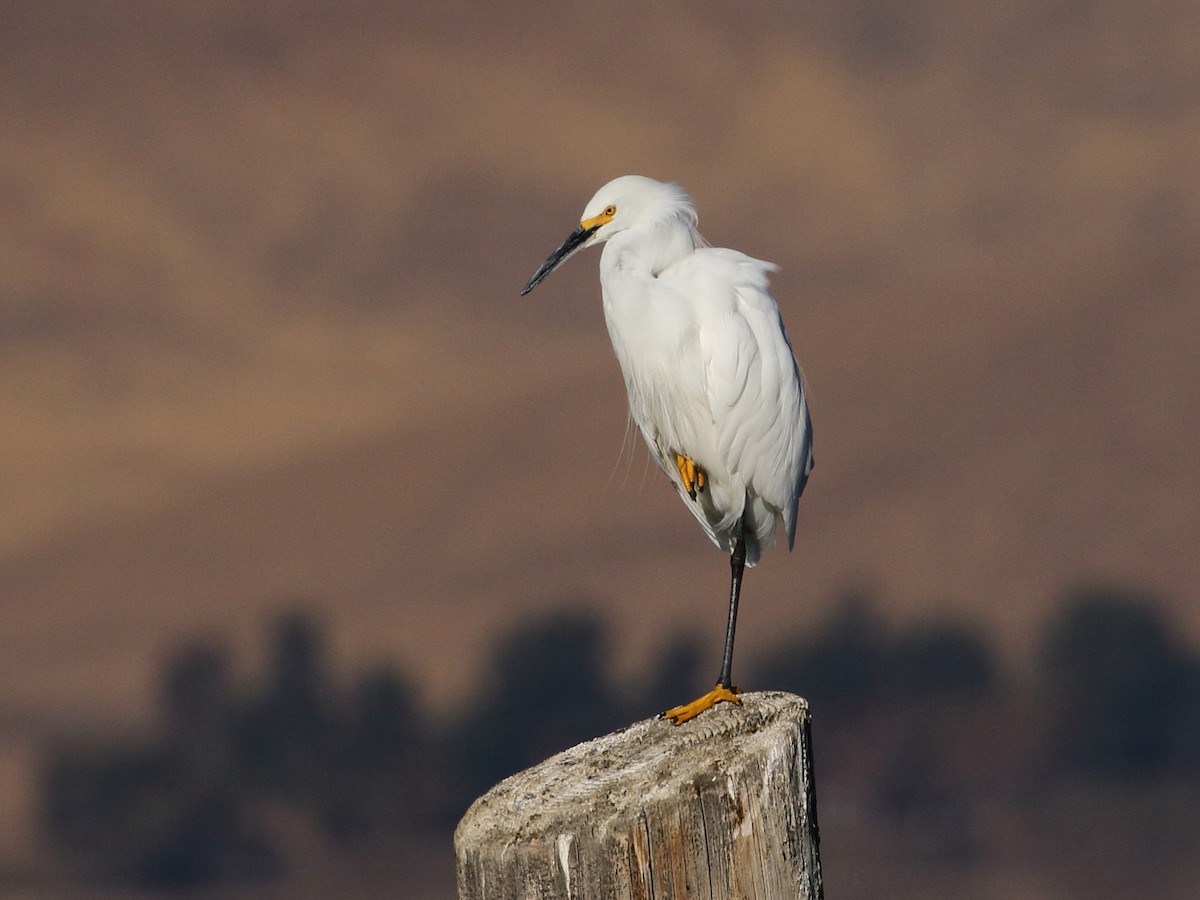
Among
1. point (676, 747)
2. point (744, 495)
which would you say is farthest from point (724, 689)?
point (676, 747)

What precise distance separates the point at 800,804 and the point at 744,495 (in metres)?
2.32

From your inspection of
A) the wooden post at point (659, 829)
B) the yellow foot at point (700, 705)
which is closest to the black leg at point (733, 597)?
the yellow foot at point (700, 705)

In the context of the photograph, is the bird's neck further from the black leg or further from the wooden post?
the wooden post

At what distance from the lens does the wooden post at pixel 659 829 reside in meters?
2.85

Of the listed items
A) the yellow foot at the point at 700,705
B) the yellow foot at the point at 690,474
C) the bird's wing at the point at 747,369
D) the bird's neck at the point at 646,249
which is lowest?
the yellow foot at the point at 700,705

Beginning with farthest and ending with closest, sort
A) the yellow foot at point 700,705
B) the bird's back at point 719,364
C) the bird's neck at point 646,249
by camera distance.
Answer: the bird's neck at point 646,249
the bird's back at point 719,364
the yellow foot at point 700,705

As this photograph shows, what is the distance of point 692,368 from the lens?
505 cm

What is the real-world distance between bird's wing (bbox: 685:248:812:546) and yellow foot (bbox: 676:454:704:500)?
22 centimetres

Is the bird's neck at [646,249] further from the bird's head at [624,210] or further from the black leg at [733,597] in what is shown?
the black leg at [733,597]

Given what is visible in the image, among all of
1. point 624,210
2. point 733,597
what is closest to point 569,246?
point 624,210

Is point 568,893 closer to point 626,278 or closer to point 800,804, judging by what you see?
point 800,804

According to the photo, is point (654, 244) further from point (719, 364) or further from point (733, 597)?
point (733, 597)

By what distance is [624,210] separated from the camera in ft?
17.1

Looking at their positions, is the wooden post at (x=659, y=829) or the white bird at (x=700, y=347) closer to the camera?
the wooden post at (x=659, y=829)
